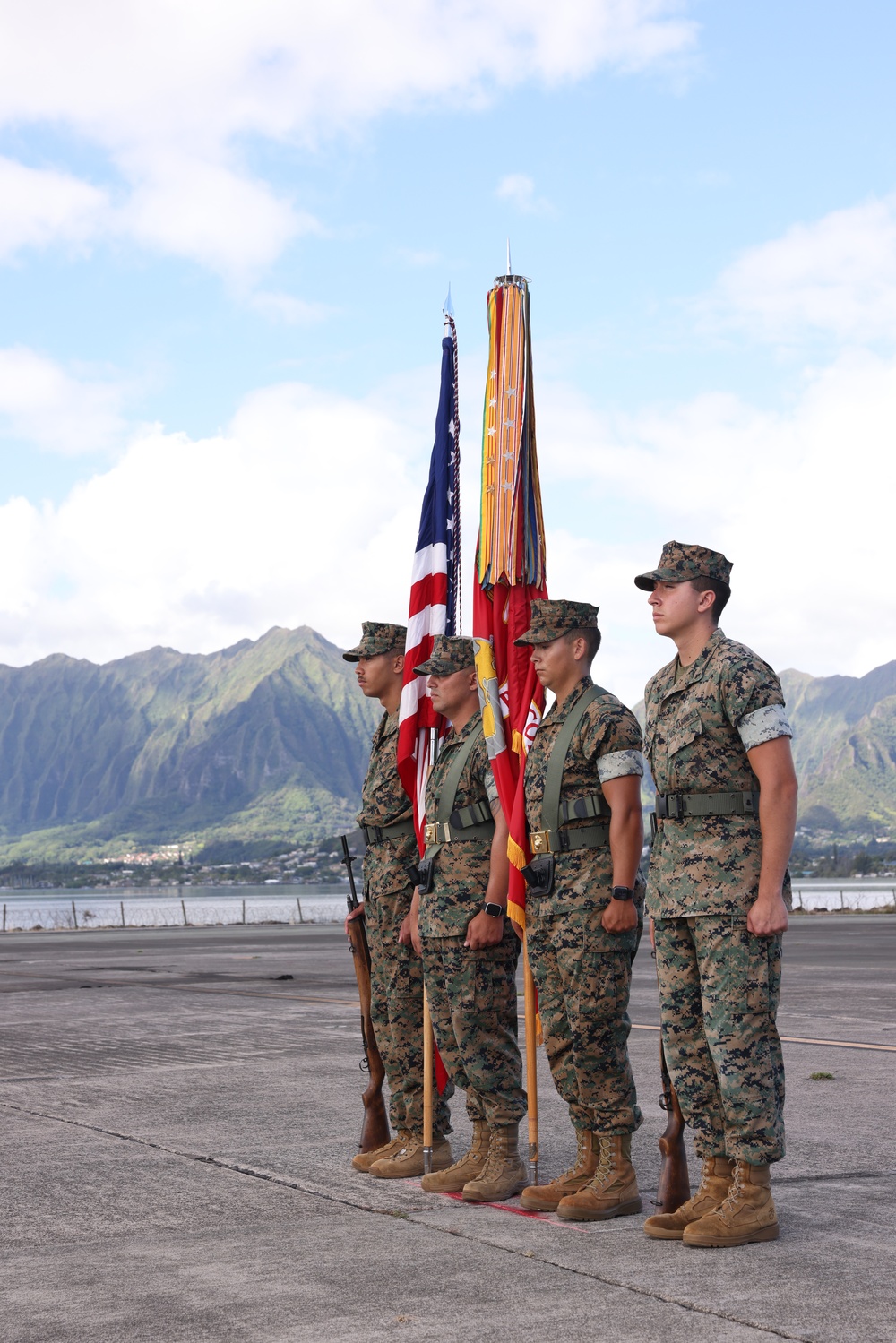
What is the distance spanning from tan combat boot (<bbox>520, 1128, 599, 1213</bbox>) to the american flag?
5.08 ft

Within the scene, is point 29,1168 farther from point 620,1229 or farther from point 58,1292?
point 620,1229

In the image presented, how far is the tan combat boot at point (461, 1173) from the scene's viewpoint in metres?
6.01

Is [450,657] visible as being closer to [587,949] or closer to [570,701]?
[570,701]

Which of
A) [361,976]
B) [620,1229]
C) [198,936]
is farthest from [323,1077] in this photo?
[198,936]

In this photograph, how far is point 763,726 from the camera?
16.6ft

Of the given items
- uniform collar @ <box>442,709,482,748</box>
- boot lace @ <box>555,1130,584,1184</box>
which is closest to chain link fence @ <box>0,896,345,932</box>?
uniform collar @ <box>442,709,482,748</box>

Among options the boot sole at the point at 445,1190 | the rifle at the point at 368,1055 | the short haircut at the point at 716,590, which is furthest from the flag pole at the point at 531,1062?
the short haircut at the point at 716,590

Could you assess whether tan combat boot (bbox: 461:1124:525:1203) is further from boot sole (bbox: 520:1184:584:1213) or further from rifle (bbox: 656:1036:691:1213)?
rifle (bbox: 656:1036:691:1213)

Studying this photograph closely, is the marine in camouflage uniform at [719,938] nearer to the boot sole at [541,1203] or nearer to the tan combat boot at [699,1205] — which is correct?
the tan combat boot at [699,1205]

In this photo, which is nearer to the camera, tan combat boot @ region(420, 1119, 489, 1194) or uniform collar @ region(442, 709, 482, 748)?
tan combat boot @ region(420, 1119, 489, 1194)

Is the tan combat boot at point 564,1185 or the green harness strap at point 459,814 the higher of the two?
the green harness strap at point 459,814

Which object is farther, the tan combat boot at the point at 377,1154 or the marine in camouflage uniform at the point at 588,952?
the tan combat boot at the point at 377,1154

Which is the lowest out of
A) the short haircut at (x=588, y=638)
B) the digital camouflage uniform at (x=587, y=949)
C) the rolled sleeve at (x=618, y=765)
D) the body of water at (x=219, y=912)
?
the body of water at (x=219, y=912)

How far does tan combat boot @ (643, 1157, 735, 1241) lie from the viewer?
506 centimetres
